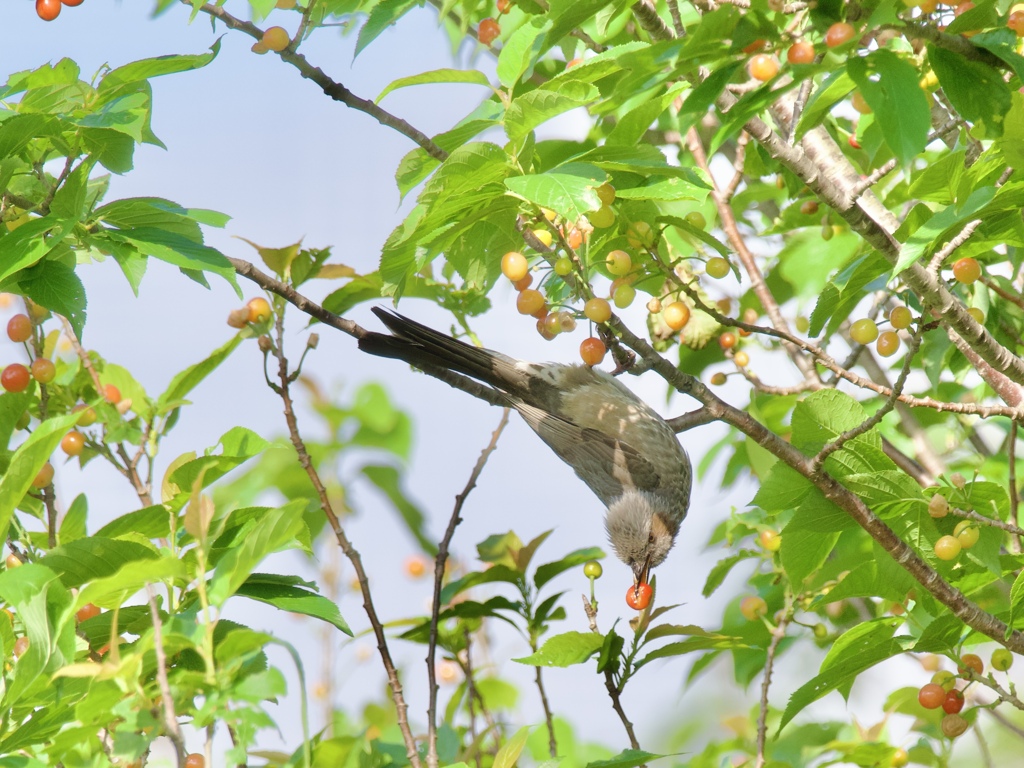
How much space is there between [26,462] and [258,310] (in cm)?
111

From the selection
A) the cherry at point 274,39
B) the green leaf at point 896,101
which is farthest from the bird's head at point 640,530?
the green leaf at point 896,101

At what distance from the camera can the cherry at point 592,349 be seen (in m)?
2.65

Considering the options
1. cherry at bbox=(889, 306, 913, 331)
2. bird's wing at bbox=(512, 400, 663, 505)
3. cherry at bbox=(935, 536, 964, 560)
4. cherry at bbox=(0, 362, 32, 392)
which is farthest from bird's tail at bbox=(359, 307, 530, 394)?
cherry at bbox=(935, 536, 964, 560)

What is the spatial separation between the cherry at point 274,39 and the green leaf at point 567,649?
1.63 metres

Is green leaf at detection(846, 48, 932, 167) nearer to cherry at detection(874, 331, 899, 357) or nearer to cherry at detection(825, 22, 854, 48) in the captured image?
cherry at detection(825, 22, 854, 48)

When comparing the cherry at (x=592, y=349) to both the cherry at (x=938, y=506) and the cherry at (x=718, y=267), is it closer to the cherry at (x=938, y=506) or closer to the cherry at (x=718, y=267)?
the cherry at (x=718, y=267)

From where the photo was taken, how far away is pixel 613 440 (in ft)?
15.4

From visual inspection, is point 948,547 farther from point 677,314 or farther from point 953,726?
point 677,314

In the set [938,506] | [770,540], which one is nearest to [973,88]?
[938,506]

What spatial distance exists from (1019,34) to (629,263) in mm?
941

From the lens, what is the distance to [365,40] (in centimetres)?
259

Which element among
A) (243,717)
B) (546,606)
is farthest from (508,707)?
(243,717)

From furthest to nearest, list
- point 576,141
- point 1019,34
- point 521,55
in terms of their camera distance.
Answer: point 576,141
point 521,55
point 1019,34

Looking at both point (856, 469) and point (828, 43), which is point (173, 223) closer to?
point (828, 43)
